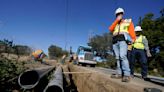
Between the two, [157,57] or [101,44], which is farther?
[101,44]

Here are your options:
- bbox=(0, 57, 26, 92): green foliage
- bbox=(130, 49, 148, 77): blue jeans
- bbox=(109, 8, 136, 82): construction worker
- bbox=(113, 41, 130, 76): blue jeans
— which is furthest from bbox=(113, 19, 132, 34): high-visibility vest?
bbox=(0, 57, 26, 92): green foliage

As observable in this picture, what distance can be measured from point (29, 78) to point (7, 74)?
1.56 meters

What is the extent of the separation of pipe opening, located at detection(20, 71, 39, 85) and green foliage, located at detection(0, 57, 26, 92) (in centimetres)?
90

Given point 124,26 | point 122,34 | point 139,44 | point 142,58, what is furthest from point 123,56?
point 139,44

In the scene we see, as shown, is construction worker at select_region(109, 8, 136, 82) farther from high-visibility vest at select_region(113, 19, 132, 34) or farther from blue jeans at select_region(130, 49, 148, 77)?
blue jeans at select_region(130, 49, 148, 77)

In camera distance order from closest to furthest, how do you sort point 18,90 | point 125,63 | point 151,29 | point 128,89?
point 128,89
point 125,63
point 18,90
point 151,29

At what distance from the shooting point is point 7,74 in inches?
258

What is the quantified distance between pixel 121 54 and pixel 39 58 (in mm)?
14156

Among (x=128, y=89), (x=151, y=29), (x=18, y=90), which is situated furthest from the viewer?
(x=151, y=29)

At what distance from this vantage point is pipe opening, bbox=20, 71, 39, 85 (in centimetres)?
512

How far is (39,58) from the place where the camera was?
18672 millimetres

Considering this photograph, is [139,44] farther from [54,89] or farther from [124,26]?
[54,89]

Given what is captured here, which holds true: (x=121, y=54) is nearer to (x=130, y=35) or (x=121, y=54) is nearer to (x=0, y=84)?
(x=130, y=35)

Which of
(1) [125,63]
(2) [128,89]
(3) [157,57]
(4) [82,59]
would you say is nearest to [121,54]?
(1) [125,63]
